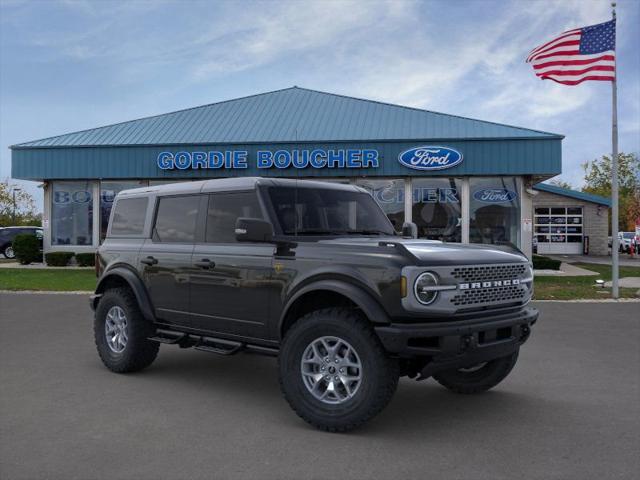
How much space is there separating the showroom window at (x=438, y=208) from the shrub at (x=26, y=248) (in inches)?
638

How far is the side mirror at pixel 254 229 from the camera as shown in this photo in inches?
201

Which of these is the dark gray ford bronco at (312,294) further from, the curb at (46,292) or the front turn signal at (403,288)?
the curb at (46,292)

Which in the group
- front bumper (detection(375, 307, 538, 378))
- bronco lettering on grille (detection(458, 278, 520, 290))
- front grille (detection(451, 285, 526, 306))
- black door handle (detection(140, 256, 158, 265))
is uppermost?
black door handle (detection(140, 256, 158, 265))

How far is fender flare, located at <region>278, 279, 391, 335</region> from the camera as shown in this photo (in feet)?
15.1

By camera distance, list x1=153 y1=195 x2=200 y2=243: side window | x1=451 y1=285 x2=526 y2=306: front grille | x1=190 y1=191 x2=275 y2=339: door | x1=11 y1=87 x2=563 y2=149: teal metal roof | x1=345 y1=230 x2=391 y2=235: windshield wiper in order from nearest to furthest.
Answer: x1=451 y1=285 x2=526 y2=306: front grille, x1=190 y1=191 x2=275 y2=339: door, x1=345 y1=230 x2=391 y2=235: windshield wiper, x1=153 y1=195 x2=200 y2=243: side window, x1=11 y1=87 x2=563 y2=149: teal metal roof

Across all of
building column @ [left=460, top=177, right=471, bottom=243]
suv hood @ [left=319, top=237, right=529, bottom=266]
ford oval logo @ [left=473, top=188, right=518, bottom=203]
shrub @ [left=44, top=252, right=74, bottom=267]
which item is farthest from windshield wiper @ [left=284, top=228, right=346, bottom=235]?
shrub @ [left=44, top=252, right=74, bottom=267]

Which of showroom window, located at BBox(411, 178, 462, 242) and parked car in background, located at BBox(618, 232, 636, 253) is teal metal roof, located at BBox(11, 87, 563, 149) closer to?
showroom window, located at BBox(411, 178, 462, 242)

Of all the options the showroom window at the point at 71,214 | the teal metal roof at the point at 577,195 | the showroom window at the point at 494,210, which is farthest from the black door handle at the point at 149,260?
the teal metal roof at the point at 577,195

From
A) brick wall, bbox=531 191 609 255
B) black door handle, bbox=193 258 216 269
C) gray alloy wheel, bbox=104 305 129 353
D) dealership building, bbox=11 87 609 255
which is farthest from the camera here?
brick wall, bbox=531 191 609 255

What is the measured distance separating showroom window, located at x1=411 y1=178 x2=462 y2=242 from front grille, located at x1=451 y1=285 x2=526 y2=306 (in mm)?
18477

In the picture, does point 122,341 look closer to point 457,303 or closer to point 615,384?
point 457,303

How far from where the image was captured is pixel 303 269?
514 centimetres

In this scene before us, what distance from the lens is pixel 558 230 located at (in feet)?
126

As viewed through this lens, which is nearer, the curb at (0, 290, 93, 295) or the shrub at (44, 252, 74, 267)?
the curb at (0, 290, 93, 295)
